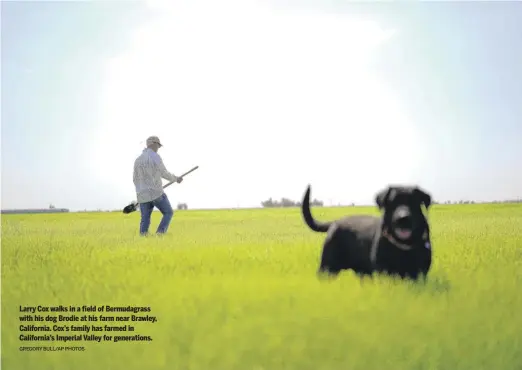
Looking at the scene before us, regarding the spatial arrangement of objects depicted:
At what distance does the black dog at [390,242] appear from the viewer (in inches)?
188

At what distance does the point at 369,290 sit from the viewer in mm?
4645

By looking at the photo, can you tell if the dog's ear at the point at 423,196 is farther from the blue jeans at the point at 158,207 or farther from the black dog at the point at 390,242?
the blue jeans at the point at 158,207

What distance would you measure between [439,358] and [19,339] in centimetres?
327

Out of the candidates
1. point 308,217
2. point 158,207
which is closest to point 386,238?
point 308,217

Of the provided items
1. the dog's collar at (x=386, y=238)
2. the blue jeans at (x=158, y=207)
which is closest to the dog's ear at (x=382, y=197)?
the dog's collar at (x=386, y=238)

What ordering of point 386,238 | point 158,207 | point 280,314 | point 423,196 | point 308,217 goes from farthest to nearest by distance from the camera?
point 158,207 < point 308,217 < point 386,238 < point 423,196 < point 280,314

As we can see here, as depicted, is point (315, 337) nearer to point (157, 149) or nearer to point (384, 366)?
point (384, 366)

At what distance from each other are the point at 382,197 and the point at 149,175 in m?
6.85

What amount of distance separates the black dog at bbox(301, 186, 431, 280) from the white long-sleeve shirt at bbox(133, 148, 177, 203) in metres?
5.59

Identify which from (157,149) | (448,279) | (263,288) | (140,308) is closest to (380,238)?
(448,279)

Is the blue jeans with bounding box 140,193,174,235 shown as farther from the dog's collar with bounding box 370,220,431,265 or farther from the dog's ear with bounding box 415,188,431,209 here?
the dog's ear with bounding box 415,188,431,209

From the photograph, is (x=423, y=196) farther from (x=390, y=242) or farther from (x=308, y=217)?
(x=308, y=217)

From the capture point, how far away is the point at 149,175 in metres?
10.7

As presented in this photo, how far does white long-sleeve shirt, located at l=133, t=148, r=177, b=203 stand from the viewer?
34.8 feet
